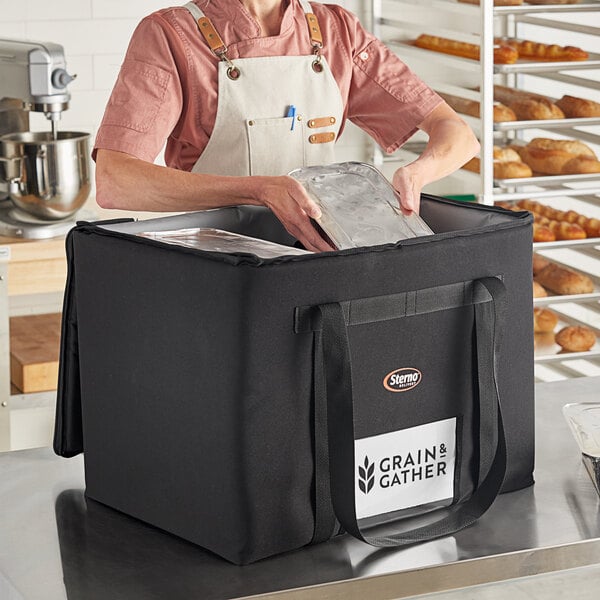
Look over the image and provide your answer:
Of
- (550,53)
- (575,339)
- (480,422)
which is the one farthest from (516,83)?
(480,422)

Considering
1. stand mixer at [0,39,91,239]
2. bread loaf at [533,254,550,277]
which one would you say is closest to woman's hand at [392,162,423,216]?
stand mixer at [0,39,91,239]

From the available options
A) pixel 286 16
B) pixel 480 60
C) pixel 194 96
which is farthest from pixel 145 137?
pixel 480 60

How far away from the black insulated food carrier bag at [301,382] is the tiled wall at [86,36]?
2750 mm

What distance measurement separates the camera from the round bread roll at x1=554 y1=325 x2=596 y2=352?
412cm

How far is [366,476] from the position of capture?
3.82 feet

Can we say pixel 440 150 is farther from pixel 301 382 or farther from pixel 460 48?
pixel 460 48

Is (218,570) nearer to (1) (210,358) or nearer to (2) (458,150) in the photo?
(1) (210,358)

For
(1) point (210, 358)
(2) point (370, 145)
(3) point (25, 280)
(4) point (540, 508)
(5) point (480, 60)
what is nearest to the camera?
(1) point (210, 358)

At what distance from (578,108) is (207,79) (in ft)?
8.24

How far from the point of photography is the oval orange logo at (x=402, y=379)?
1175mm

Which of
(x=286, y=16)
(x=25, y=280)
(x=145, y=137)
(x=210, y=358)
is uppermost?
(x=286, y=16)

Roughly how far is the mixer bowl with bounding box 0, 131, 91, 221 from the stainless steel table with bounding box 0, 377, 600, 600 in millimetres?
1826

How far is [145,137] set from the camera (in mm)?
1714

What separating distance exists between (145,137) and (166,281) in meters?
0.62
